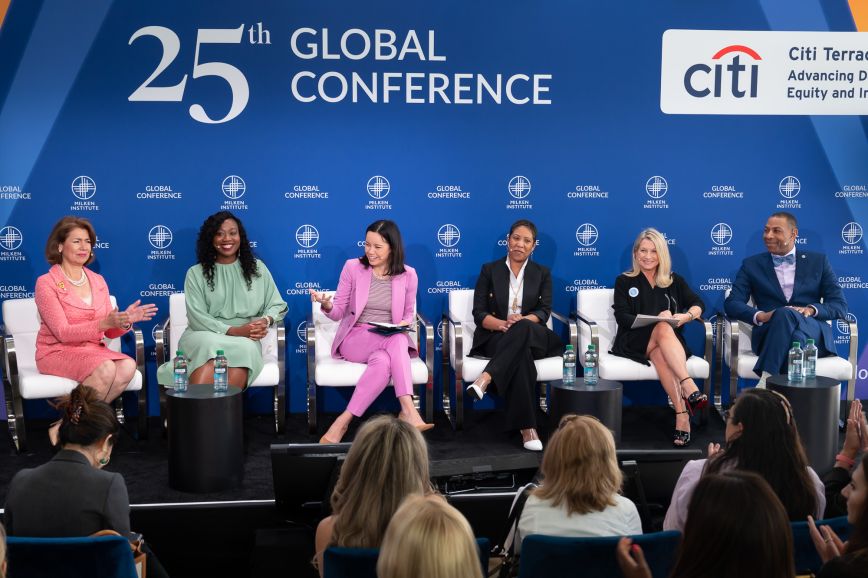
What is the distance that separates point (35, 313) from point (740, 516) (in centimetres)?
483

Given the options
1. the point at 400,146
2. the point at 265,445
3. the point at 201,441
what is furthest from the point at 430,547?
the point at 400,146

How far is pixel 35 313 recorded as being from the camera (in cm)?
574

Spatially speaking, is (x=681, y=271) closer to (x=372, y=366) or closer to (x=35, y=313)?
(x=372, y=366)

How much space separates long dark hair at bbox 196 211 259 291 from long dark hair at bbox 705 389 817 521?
11.3ft

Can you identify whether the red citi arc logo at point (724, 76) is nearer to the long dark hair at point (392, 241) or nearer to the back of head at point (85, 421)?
the long dark hair at point (392, 241)

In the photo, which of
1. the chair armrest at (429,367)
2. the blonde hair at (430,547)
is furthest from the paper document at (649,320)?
the blonde hair at (430,547)

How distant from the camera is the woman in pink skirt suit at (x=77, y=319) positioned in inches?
210

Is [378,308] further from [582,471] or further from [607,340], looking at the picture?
[582,471]

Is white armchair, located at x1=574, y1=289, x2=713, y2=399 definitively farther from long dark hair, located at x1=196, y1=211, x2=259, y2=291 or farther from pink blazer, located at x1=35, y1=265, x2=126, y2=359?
pink blazer, located at x1=35, y1=265, x2=126, y2=359

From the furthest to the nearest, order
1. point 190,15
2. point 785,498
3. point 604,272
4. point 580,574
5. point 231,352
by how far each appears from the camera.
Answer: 1. point 604,272
2. point 190,15
3. point 231,352
4. point 785,498
5. point 580,574

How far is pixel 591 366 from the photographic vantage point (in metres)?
5.54

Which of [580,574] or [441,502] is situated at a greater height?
[441,502]

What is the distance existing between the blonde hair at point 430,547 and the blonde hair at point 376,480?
0.50m

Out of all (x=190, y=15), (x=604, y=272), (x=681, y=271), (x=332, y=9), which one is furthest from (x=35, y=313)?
(x=681, y=271)
